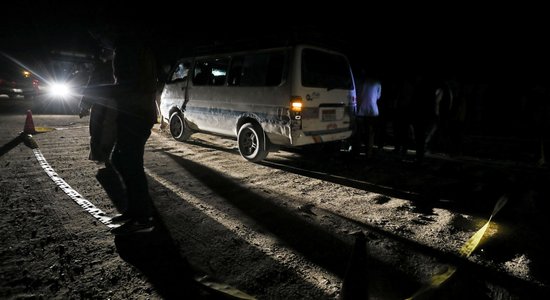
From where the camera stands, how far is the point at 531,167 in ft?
19.5

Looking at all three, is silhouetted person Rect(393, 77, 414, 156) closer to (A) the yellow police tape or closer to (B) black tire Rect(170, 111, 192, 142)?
(A) the yellow police tape

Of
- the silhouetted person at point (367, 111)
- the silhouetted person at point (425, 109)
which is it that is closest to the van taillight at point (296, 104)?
the silhouetted person at point (367, 111)

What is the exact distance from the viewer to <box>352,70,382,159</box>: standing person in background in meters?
6.32

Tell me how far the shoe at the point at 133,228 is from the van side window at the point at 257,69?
10.0ft

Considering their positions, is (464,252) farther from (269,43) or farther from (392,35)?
(392,35)

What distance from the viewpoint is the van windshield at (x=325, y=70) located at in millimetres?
5008

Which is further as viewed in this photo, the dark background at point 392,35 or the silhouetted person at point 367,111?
the dark background at point 392,35

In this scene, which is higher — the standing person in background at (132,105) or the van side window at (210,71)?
the van side window at (210,71)

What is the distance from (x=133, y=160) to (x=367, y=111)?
486cm

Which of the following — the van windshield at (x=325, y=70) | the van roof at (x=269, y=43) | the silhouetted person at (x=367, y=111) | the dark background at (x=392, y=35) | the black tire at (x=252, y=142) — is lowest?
the black tire at (x=252, y=142)

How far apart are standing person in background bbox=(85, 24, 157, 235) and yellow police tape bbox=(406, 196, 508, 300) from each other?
240 cm

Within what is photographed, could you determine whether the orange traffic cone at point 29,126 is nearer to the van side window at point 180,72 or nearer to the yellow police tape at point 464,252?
the van side window at point 180,72

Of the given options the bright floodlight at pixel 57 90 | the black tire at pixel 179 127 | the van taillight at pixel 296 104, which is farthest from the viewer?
the bright floodlight at pixel 57 90

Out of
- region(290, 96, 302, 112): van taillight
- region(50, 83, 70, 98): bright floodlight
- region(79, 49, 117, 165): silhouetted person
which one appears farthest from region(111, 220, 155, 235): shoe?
region(50, 83, 70, 98): bright floodlight
